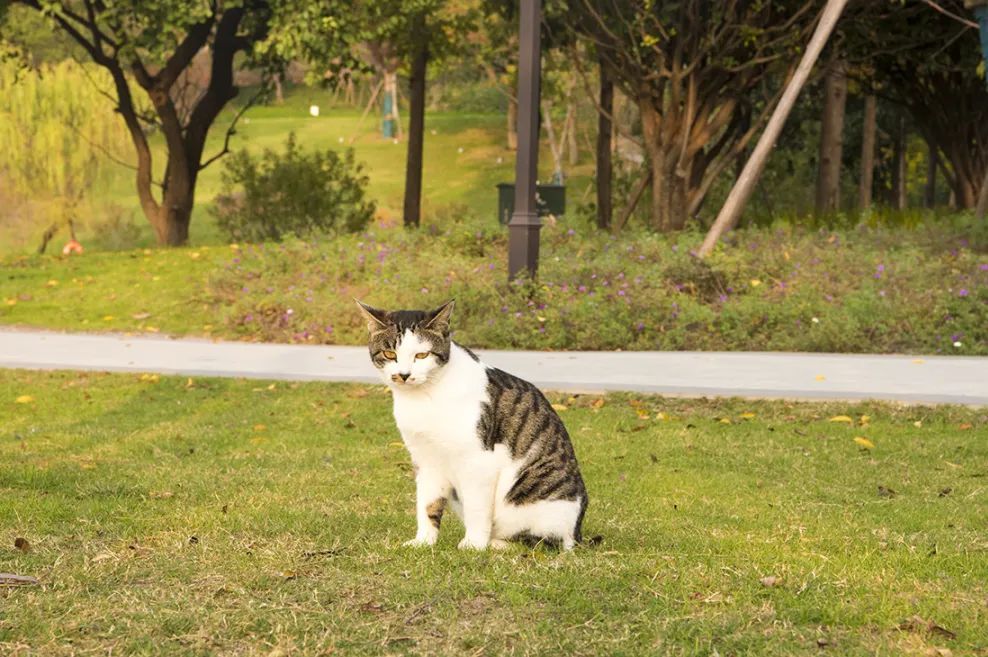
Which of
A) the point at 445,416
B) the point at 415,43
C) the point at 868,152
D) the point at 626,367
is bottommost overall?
the point at 626,367

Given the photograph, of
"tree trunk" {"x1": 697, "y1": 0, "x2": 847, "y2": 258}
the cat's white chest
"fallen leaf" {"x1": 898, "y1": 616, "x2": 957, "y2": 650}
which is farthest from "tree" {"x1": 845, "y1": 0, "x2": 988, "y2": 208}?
"fallen leaf" {"x1": 898, "y1": 616, "x2": 957, "y2": 650}

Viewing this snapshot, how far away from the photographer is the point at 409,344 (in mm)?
5613

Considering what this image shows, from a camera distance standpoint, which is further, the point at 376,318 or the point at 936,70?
the point at 936,70

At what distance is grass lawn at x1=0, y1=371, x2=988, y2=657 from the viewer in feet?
15.9

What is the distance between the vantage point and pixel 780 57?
21.1 metres

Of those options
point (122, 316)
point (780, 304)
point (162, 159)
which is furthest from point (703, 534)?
point (162, 159)

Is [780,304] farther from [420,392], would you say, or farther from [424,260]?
[420,392]

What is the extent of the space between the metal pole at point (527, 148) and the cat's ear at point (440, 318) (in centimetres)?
878

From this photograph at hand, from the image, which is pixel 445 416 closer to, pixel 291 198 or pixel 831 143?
pixel 831 143

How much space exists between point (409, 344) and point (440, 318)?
0.25 meters

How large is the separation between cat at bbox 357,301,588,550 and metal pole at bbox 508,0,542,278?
28.1ft

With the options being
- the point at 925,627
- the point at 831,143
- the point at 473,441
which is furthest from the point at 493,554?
the point at 831,143

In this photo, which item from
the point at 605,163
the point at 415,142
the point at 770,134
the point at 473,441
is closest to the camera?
the point at 473,441

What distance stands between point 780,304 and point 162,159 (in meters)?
50.4
